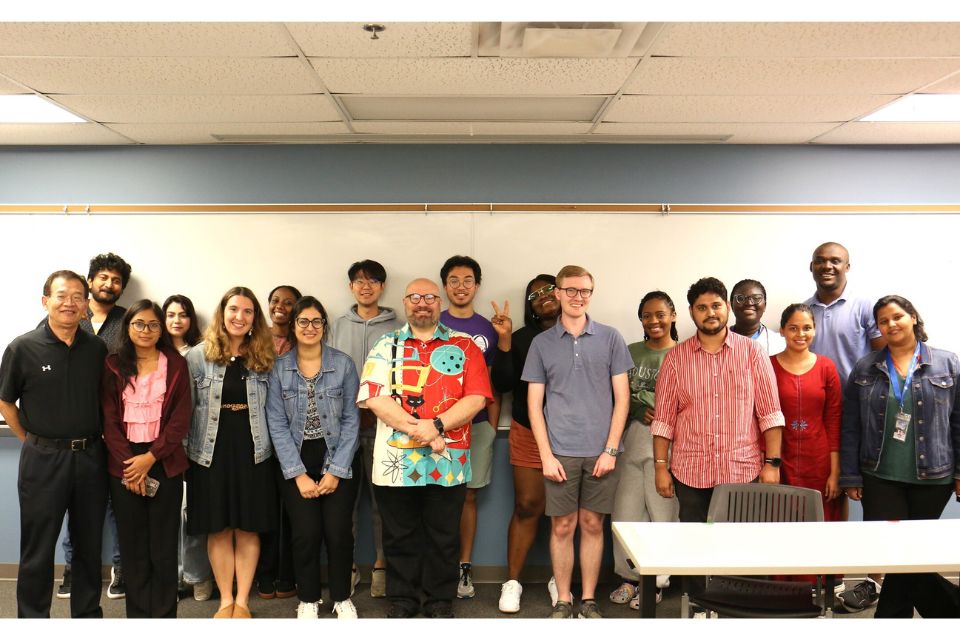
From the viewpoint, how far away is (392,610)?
3.11m

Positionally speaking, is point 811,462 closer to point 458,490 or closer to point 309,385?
point 458,490

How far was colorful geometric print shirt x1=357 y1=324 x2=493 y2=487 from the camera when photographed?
295 centimetres

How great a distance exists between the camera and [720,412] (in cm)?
282

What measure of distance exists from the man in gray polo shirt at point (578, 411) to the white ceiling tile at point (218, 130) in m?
1.57

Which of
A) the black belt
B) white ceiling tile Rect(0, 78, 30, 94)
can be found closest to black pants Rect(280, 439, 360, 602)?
the black belt

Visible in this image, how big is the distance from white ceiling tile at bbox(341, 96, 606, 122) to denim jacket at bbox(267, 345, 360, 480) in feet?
3.95

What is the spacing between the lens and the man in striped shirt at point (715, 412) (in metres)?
2.80

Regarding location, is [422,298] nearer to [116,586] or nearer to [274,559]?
[274,559]

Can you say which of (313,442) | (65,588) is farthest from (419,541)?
(65,588)

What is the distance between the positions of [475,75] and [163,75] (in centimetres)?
130

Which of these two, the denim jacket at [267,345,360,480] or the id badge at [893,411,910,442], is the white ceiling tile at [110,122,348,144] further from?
the id badge at [893,411,910,442]

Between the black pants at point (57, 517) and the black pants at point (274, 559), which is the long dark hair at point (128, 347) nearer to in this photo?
the black pants at point (57, 517)
